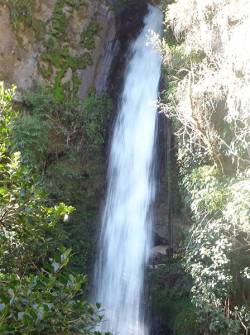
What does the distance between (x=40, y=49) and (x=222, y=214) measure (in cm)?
799

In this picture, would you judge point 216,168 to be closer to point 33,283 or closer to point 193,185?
point 193,185

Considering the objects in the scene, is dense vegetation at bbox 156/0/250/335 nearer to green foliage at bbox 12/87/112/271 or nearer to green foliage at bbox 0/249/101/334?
green foliage at bbox 12/87/112/271

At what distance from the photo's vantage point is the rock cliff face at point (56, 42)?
11586mm

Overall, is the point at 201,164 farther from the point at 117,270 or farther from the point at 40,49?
Answer: the point at 40,49

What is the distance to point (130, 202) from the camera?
9.84m

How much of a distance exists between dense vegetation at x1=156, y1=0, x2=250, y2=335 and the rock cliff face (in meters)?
4.95

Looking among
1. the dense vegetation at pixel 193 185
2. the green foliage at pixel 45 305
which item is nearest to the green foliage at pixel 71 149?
the dense vegetation at pixel 193 185

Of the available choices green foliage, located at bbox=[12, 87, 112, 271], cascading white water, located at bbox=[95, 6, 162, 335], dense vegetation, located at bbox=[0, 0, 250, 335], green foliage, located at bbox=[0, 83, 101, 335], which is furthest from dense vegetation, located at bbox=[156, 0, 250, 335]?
green foliage, located at bbox=[0, 83, 101, 335]

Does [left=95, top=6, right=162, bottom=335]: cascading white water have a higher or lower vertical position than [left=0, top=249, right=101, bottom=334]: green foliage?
higher

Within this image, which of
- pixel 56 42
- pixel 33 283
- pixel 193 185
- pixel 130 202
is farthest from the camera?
pixel 56 42

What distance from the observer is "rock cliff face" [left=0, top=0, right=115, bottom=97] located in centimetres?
1159

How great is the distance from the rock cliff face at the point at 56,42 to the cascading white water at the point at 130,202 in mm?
1332

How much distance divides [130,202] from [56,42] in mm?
5666

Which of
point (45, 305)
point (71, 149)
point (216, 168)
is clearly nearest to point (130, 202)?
point (71, 149)
